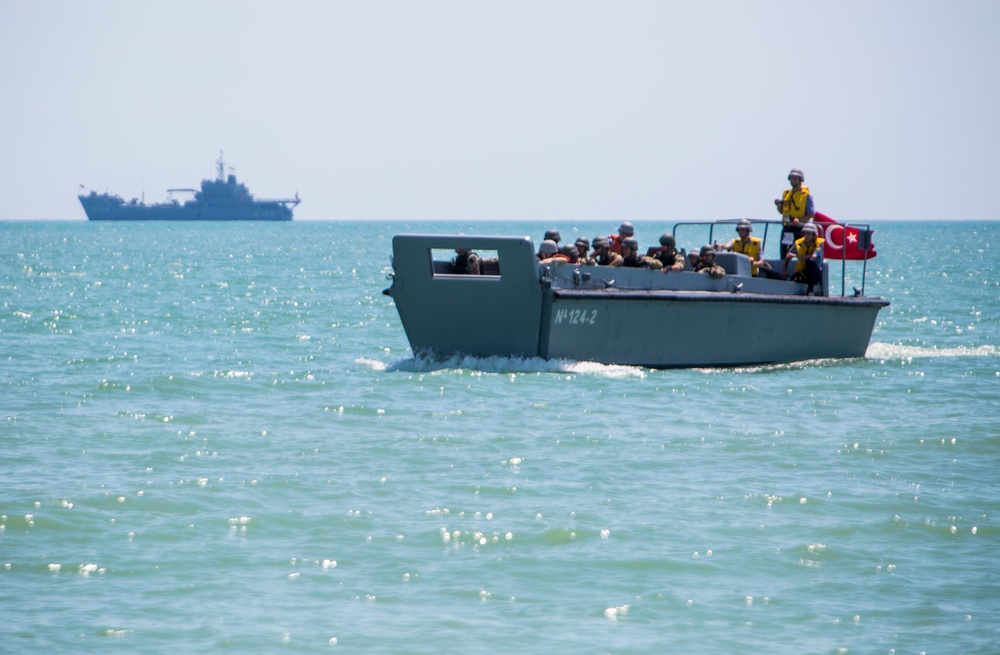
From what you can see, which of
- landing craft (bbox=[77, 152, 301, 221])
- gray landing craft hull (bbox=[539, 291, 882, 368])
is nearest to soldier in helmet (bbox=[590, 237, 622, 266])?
gray landing craft hull (bbox=[539, 291, 882, 368])

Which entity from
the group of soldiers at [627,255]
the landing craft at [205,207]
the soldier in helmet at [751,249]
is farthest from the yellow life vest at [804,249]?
the landing craft at [205,207]

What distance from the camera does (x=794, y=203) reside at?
17469mm

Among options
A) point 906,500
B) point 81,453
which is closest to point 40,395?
point 81,453

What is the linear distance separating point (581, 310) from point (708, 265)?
2.07 m

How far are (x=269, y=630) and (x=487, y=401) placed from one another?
7035 mm

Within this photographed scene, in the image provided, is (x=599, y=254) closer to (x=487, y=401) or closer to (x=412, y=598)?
(x=487, y=401)

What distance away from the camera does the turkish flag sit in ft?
58.4

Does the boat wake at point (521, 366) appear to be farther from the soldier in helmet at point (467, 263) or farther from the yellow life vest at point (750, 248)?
the yellow life vest at point (750, 248)

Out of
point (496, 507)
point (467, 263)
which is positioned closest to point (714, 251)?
point (467, 263)

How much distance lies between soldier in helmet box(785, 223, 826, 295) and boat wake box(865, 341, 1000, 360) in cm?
216

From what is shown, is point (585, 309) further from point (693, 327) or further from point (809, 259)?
point (809, 259)

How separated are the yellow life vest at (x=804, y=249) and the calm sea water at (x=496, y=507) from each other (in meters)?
1.22

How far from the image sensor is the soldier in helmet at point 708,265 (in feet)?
52.9

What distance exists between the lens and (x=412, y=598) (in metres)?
7.27
